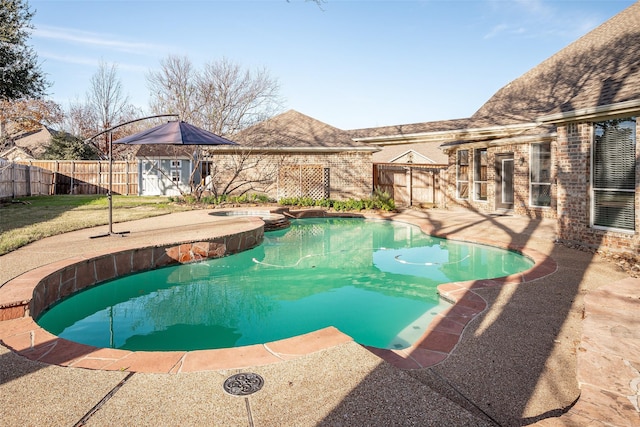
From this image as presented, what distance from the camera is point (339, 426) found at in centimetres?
190

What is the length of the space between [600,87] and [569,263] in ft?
12.4

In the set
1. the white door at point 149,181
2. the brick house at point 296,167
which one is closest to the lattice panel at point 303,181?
the brick house at point 296,167

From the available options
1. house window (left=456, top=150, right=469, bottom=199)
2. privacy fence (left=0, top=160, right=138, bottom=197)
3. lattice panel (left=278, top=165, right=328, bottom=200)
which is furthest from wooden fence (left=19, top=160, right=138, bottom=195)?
house window (left=456, top=150, right=469, bottom=199)

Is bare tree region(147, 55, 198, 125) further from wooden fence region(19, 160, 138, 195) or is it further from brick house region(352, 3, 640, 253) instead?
brick house region(352, 3, 640, 253)

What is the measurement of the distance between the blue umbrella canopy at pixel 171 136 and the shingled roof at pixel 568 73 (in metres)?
8.37

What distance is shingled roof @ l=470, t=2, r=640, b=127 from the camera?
11.1 metres

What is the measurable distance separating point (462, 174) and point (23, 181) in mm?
21413

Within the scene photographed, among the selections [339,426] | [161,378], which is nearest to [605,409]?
[339,426]

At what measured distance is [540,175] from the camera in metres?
12.4

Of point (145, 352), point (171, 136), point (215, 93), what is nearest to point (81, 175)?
point (215, 93)

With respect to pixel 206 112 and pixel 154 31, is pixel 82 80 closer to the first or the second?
pixel 206 112

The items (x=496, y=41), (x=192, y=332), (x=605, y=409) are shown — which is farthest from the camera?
(x=496, y=41)

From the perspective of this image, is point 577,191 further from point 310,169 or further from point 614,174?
point 310,169

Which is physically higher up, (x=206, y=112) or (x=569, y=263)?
(x=206, y=112)
